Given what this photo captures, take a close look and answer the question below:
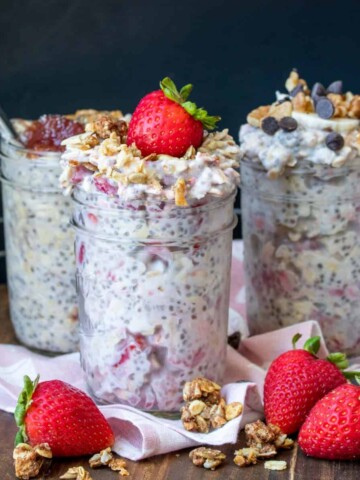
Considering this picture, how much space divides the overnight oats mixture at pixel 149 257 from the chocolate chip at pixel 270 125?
13 cm

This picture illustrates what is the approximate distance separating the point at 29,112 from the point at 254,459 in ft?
3.19

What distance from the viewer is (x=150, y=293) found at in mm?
1509

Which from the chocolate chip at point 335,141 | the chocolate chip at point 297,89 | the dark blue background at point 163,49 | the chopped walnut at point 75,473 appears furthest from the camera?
the dark blue background at point 163,49

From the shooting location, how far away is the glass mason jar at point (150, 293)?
1489 mm

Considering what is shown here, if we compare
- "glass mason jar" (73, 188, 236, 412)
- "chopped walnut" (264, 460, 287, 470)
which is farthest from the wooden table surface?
"glass mason jar" (73, 188, 236, 412)

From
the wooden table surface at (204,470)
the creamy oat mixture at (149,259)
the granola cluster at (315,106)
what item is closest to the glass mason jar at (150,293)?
the creamy oat mixture at (149,259)

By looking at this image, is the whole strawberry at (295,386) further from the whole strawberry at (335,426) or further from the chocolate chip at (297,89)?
the chocolate chip at (297,89)

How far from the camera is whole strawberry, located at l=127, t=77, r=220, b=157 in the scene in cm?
147

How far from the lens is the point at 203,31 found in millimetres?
2111

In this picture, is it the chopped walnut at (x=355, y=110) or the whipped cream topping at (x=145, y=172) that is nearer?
the whipped cream topping at (x=145, y=172)

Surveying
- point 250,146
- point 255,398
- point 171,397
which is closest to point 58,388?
point 171,397

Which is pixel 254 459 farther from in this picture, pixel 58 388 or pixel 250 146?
pixel 250 146

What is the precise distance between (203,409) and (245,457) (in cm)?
10

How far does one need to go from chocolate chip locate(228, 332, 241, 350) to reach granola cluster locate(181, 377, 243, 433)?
11.6 inches
